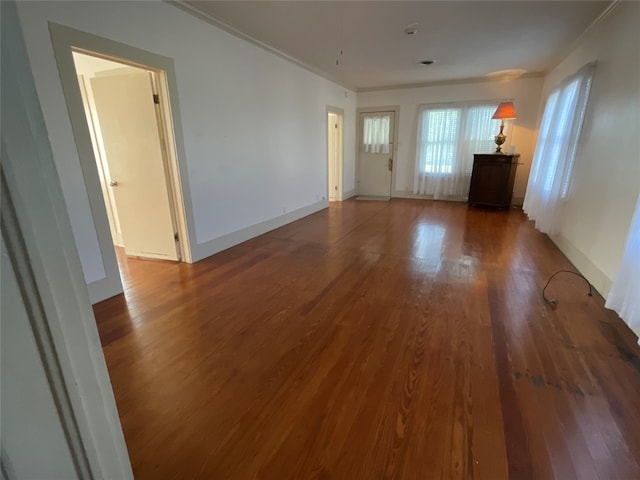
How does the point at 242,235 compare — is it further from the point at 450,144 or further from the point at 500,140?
the point at 500,140

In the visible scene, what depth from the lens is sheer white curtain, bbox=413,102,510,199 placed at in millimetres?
6453

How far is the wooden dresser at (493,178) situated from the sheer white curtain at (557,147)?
91cm

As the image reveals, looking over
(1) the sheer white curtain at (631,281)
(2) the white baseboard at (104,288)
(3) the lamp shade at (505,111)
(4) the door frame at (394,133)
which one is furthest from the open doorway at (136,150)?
(3) the lamp shade at (505,111)

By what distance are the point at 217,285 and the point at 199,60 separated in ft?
7.74

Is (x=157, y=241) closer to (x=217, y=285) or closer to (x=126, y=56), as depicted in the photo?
(x=217, y=285)

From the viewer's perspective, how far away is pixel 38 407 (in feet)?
1.49

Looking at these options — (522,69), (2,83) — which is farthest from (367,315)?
(522,69)

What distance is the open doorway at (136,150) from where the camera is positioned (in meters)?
3.12

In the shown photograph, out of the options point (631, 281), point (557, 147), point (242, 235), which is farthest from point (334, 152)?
point (631, 281)

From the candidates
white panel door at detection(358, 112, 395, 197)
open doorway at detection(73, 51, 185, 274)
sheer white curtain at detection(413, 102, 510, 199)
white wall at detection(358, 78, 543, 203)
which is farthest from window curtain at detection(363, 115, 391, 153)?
open doorway at detection(73, 51, 185, 274)

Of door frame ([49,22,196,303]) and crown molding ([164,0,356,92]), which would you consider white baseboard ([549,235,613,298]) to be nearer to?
door frame ([49,22,196,303])

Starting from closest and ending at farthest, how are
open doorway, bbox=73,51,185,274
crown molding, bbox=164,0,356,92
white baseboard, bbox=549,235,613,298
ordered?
white baseboard, bbox=549,235,613,298
crown molding, bbox=164,0,356,92
open doorway, bbox=73,51,185,274

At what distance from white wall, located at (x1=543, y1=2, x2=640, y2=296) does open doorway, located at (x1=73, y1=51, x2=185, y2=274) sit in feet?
13.4

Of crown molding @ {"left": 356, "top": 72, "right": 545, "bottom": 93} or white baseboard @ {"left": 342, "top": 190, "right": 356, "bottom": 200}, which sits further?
white baseboard @ {"left": 342, "top": 190, "right": 356, "bottom": 200}
